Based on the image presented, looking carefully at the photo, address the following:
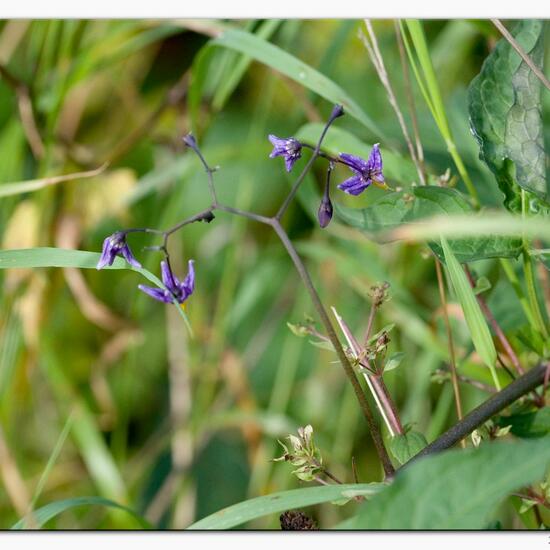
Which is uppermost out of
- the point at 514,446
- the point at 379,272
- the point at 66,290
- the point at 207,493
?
the point at 514,446

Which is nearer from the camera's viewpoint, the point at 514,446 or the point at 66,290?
the point at 514,446

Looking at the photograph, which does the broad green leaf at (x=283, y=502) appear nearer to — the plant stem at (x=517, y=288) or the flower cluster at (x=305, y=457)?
the flower cluster at (x=305, y=457)

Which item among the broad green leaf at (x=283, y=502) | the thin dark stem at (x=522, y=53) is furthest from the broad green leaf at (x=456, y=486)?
the thin dark stem at (x=522, y=53)

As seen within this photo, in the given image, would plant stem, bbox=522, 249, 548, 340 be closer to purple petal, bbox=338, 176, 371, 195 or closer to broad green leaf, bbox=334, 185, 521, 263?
broad green leaf, bbox=334, 185, 521, 263

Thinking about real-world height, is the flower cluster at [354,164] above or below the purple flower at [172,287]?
above

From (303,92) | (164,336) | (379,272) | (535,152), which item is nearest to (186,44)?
(303,92)

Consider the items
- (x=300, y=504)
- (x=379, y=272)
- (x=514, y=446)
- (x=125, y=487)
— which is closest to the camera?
(x=514, y=446)

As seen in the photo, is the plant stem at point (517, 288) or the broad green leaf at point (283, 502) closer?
the broad green leaf at point (283, 502)
